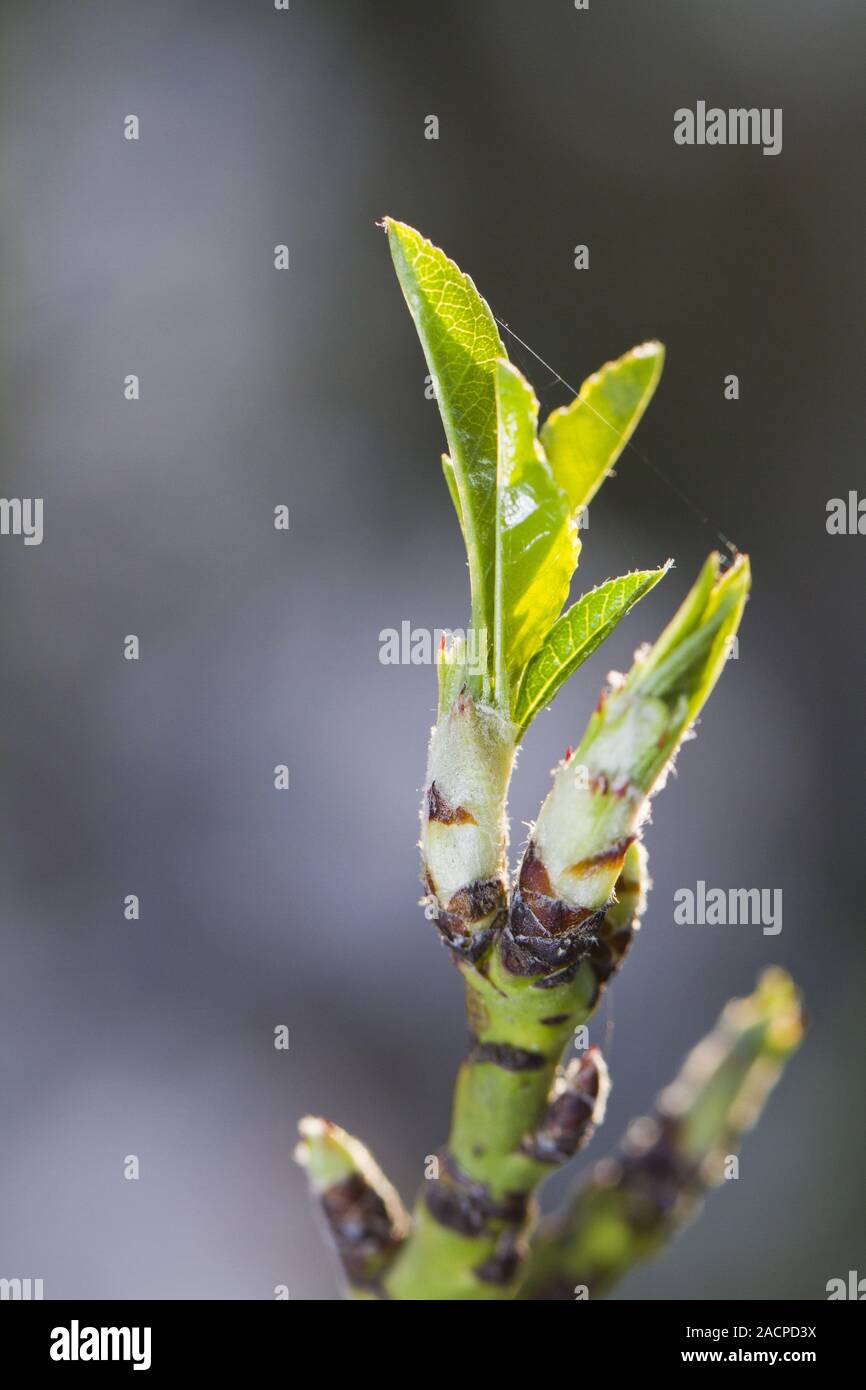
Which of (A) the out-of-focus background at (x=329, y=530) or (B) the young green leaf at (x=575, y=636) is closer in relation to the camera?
(B) the young green leaf at (x=575, y=636)

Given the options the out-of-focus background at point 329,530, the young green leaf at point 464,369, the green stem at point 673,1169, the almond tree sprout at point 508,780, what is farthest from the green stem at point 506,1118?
the out-of-focus background at point 329,530

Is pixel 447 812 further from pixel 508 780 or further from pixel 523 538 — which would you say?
pixel 523 538

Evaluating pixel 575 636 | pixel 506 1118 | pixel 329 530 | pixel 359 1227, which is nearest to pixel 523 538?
pixel 575 636

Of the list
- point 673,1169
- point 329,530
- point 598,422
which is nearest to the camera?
point 598,422

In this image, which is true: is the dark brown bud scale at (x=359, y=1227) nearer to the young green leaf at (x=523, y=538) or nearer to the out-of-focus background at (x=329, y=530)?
the young green leaf at (x=523, y=538)

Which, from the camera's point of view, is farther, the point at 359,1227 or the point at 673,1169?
the point at 673,1169

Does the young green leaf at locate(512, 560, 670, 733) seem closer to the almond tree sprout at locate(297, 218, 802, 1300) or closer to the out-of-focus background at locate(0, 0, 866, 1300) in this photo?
the almond tree sprout at locate(297, 218, 802, 1300)

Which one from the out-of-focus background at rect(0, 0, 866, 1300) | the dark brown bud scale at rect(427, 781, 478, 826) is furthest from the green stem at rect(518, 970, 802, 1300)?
the out-of-focus background at rect(0, 0, 866, 1300)
